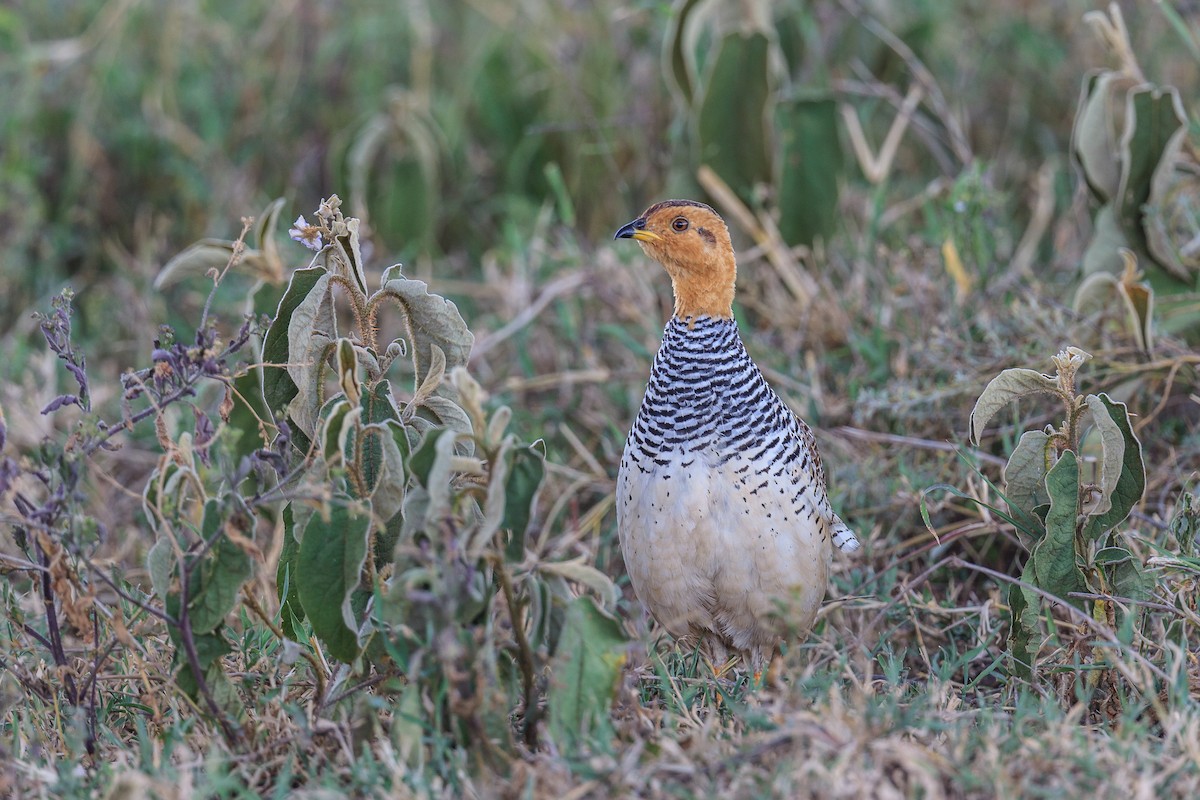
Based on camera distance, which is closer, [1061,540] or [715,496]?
[1061,540]

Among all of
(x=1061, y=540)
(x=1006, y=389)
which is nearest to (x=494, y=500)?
(x=1006, y=389)

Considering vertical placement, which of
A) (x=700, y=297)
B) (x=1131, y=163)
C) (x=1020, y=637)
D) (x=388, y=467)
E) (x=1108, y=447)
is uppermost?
(x=1131, y=163)

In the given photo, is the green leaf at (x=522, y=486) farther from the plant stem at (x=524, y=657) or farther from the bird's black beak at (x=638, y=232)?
the bird's black beak at (x=638, y=232)

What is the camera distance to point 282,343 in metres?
2.47

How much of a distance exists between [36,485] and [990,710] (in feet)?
8.54

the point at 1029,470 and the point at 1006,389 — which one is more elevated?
the point at 1006,389

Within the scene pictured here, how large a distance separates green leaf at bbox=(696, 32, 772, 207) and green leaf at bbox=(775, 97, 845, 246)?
3.6 inches

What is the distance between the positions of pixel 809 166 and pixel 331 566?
8.23ft

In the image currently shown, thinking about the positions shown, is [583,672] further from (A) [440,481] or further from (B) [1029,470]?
(B) [1029,470]

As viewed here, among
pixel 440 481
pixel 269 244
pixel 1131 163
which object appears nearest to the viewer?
pixel 440 481

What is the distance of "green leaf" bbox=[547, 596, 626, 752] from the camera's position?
7.07 ft

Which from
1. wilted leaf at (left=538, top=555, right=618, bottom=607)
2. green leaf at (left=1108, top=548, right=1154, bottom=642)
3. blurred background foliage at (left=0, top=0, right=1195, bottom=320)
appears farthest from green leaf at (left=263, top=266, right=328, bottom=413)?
blurred background foliage at (left=0, top=0, right=1195, bottom=320)

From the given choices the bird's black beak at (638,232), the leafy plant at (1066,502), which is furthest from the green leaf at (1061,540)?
the bird's black beak at (638,232)

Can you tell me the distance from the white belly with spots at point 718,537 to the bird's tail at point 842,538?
154 mm
